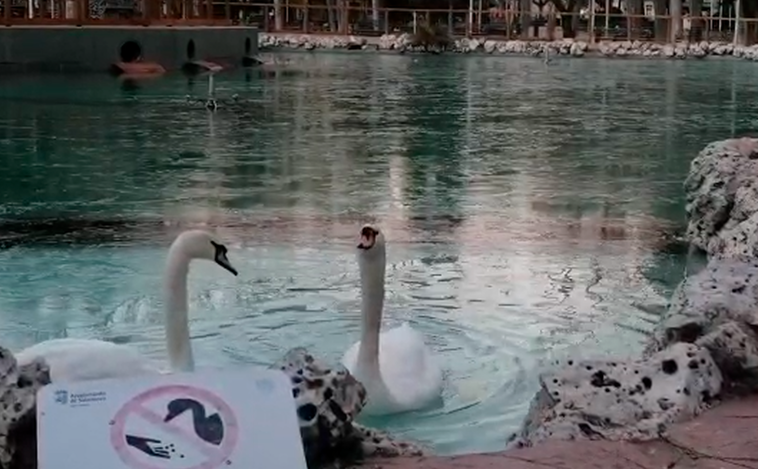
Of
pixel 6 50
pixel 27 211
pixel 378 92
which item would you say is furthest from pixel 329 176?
pixel 6 50

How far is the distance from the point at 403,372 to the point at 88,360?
1.40m

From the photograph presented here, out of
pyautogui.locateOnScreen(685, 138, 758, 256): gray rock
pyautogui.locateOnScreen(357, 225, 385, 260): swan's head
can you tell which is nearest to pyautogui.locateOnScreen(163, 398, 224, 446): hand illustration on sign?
pyautogui.locateOnScreen(357, 225, 385, 260): swan's head

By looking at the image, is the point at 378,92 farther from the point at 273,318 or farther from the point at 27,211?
the point at 273,318

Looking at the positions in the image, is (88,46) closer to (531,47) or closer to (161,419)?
(531,47)

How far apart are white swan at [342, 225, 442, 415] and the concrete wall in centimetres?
2600

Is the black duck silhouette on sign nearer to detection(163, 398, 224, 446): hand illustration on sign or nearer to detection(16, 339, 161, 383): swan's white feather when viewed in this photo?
detection(163, 398, 224, 446): hand illustration on sign

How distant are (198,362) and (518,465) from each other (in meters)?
2.77

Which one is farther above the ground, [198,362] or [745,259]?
[745,259]

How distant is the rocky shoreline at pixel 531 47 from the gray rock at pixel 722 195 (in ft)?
123

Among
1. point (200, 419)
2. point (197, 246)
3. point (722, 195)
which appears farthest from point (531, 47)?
point (200, 419)

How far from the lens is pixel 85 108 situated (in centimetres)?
2083

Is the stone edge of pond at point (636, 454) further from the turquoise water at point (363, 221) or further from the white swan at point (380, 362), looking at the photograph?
the white swan at point (380, 362)

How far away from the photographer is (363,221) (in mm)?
10141

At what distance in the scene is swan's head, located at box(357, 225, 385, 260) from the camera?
551 centimetres
